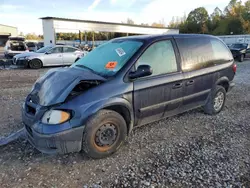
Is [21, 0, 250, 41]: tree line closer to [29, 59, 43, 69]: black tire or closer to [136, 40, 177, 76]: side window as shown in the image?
[29, 59, 43, 69]: black tire

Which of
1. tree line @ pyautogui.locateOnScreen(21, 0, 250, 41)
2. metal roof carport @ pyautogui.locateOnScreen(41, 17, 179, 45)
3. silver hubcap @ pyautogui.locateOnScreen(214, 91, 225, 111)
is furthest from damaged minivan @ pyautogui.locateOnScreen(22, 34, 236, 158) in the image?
tree line @ pyautogui.locateOnScreen(21, 0, 250, 41)

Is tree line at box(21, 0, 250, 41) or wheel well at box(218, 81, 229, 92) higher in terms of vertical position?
tree line at box(21, 0, 250, 41)

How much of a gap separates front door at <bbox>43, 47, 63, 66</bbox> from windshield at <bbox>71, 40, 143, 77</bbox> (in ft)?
30.2

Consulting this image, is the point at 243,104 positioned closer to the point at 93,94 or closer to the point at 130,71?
the point at 130,71

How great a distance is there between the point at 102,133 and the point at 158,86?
1181mm

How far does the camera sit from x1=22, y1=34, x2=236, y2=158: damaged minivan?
260 centimetres

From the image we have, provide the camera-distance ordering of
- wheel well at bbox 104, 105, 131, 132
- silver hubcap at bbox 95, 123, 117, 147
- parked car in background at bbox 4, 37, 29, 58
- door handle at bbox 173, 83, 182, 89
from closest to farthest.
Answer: silver hubcap at bbox 95, 123, 117, 147, wheel well at bbox 104, 105, 131, 132, door handle at bbox 173, 83, 182, 89, parked car in background at bbox 4, 37, 29, 58

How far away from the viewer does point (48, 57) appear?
39.6 ft

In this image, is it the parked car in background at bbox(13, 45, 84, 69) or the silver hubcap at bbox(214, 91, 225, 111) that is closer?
the silver hubcap at bbox(214, 91, 225, 111)

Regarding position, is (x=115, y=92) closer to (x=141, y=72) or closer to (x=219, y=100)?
(x=141, y=72)

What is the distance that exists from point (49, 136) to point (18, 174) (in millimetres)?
646

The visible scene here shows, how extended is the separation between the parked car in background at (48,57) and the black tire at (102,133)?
10.2m

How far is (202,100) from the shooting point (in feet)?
13.8

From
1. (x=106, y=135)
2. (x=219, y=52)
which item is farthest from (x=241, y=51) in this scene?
(x=106, y=135)
